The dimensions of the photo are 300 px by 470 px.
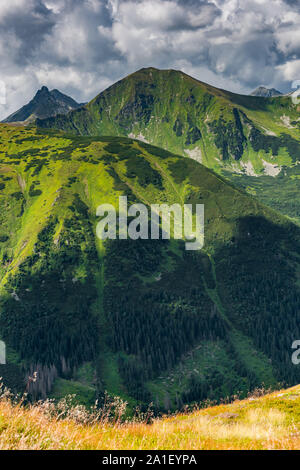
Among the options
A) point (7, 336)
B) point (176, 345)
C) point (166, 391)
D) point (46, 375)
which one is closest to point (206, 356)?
point (176, 345)

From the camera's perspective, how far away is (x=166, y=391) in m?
172

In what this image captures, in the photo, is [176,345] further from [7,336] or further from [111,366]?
[7,336]

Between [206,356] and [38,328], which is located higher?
[38,328]

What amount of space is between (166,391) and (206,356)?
37337 mm

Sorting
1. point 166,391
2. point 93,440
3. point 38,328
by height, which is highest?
point 93,440

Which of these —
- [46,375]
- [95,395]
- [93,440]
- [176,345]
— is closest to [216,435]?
[93,440]

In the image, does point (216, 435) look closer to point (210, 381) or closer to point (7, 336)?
point (210, 381)

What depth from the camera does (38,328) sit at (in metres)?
193

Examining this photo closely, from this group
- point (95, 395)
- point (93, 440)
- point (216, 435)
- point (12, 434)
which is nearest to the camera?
point (12, 434)

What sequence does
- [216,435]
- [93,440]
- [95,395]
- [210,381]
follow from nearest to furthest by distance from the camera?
1. [93,440]
2. [216,435]
3. [95,395]
4. [210,381]
